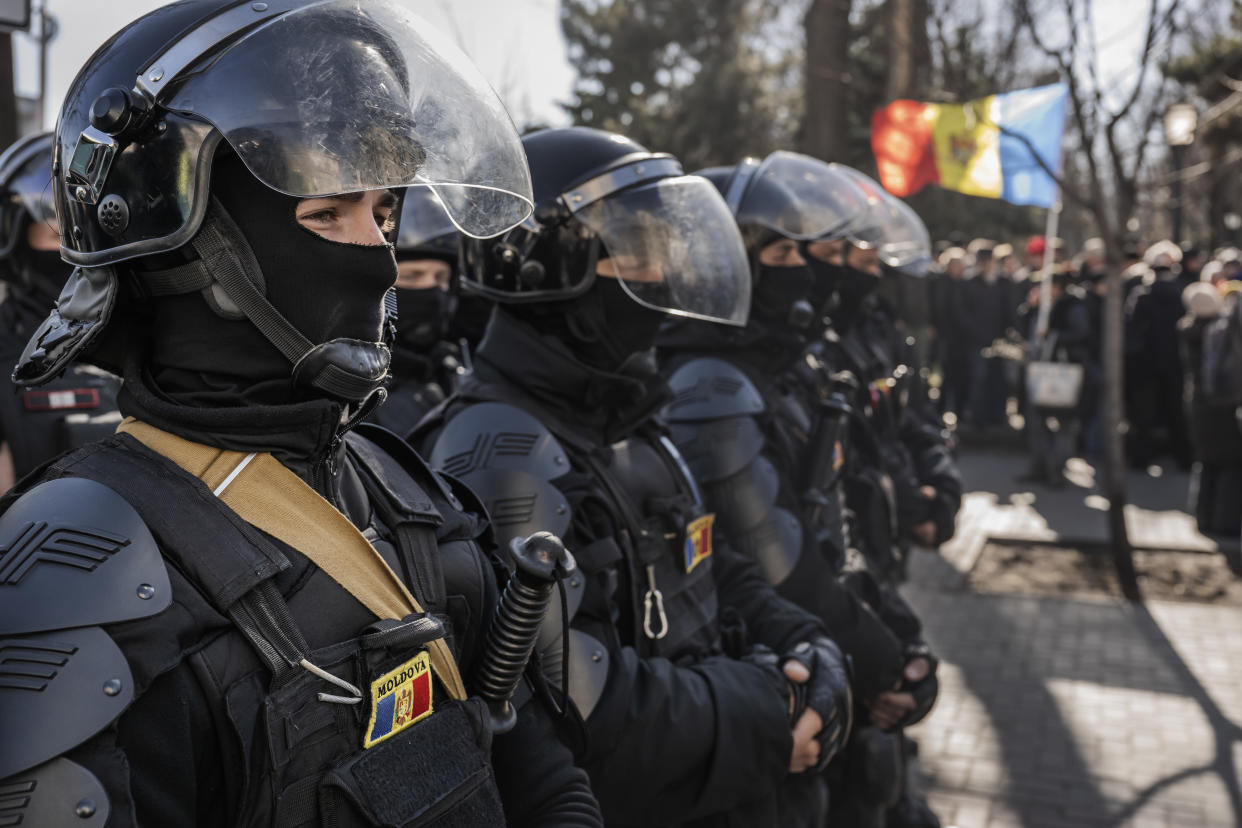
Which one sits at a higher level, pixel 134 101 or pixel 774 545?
pixel 134 101

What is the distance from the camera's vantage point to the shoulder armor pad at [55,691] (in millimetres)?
1193

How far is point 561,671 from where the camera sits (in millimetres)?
2162

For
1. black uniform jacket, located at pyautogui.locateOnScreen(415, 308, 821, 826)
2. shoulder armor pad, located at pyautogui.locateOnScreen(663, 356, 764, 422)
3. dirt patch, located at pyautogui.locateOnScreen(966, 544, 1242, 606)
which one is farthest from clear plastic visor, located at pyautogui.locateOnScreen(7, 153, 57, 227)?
dirt patch, located at pyautogui.locateOnScreen(966, 544, 1242, 606)

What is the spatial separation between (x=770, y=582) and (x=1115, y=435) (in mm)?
5359

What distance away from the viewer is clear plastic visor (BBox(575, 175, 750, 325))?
112 inches

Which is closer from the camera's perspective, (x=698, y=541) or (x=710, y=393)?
(x=698, y=541)

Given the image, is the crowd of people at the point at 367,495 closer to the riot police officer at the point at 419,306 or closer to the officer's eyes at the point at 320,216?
the officer's eyes at the point at 320,216

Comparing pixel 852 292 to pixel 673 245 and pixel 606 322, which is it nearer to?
pixel 673 245

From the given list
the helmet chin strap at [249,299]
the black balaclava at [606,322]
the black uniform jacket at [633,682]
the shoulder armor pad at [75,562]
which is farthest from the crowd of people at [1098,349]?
the shoulder armor pad at [75,562]

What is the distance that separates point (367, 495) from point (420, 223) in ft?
8.86

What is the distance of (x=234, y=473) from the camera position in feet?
4.93

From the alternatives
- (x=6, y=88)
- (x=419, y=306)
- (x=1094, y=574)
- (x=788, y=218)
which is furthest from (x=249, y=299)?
(x=1094, y=574)

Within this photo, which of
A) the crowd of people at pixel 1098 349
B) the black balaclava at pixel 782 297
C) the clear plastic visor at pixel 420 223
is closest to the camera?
the black balaclava at pixel 782 297

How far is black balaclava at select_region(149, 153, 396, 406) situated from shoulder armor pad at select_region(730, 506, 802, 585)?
199cm
